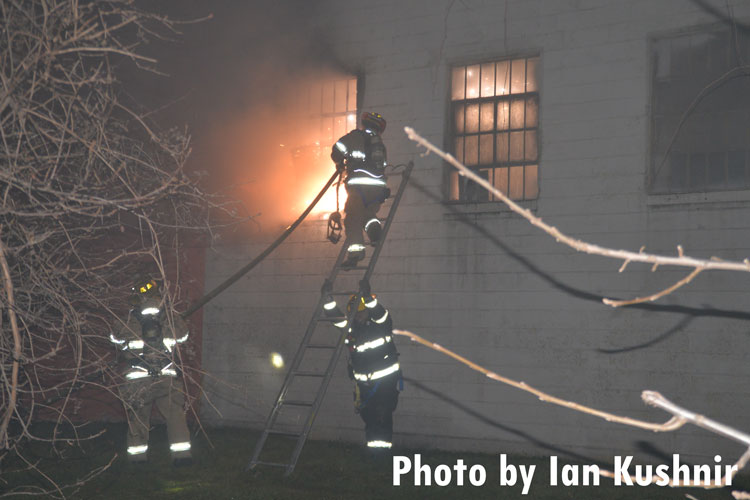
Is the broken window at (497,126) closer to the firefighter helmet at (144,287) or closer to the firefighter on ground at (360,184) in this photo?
the firefighter on ground at (360,184)

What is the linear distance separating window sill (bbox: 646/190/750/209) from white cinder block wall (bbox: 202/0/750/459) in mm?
15

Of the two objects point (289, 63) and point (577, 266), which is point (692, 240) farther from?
point (289, 63)

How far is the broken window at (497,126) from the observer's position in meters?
8.51

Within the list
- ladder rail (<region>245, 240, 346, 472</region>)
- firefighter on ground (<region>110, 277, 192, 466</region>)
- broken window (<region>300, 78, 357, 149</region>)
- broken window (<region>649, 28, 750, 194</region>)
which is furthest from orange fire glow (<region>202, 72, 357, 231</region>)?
broken window (<region>649, 28, 750, 194</region>)

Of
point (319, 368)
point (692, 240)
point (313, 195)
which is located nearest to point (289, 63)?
point (313, 195)

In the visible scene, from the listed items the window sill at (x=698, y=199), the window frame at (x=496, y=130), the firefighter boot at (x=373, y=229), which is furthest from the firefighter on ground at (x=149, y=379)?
the window sill at (x=698, y=199)

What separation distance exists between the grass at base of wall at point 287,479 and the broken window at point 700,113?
10.1ft

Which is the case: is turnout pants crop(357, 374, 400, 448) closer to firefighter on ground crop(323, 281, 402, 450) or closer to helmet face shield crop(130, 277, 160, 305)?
firefighter on ground crop(323, 281, 402, 450)

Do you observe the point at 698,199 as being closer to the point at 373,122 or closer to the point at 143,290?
the point at 373,122

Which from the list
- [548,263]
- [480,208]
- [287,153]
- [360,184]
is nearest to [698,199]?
[548,263]

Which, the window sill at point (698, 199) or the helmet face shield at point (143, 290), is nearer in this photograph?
the window sill at point (698, 199)

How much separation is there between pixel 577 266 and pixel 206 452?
4748 mm

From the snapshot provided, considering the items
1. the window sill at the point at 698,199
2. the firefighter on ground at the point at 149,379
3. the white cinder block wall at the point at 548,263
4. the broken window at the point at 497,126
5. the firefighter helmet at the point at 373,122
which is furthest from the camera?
the broken window at the point at 497,126

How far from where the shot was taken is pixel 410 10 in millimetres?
9141
